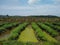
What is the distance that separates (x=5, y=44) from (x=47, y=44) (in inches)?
108

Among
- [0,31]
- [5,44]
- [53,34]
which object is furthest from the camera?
[0,31]

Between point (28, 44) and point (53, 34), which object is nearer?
point (28, 44)

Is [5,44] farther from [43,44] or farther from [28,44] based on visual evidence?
[43,44]

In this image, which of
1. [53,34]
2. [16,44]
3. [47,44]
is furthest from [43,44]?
[53,34]

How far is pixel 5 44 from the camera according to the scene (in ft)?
37.3

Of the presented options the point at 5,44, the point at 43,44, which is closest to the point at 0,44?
the point at 5,44

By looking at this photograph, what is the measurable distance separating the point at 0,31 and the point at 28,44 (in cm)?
1215

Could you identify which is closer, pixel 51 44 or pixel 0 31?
pixel 51 44

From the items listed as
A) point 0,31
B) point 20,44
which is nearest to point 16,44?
point 20,44

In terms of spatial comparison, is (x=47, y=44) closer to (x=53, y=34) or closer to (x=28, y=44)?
(x=28, y=44)

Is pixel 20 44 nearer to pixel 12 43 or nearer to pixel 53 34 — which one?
pixel 12 43

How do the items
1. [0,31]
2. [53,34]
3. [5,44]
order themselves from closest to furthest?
[5,44] → [53,34] → [0,31]

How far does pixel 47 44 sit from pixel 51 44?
27 cm

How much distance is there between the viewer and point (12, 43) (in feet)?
38.3
